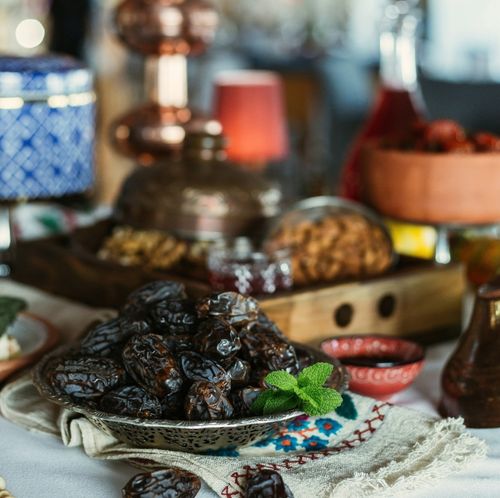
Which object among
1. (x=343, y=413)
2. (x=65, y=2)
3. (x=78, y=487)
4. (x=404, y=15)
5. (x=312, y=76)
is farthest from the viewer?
(x=312, y=76)

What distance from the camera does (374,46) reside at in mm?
5621

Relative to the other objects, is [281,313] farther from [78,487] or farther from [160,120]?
[160,120]

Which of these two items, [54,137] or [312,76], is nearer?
[54,137]

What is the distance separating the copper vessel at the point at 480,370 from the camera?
0.86 m

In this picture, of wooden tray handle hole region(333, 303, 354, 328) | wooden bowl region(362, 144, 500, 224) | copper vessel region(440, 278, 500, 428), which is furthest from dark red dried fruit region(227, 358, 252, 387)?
wooden bowl region(362, 144, 500, 224)

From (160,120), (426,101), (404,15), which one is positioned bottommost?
(426,101)

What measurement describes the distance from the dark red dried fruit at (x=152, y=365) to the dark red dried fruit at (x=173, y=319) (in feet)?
0.15

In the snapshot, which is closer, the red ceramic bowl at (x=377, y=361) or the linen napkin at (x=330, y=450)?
the linen napkin at (x=330, y=450)

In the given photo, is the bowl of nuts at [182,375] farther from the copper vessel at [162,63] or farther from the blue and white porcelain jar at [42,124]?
the copper vessel at [162,63]

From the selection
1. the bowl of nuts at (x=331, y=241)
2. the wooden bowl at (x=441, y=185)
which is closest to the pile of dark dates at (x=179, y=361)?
the bowl of nuts at (x=331, y=241)

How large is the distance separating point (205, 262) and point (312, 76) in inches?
148

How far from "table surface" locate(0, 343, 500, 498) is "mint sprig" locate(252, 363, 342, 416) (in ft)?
0.27

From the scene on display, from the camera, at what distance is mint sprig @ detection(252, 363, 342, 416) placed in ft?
2.42

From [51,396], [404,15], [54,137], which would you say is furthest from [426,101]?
[51,396]
